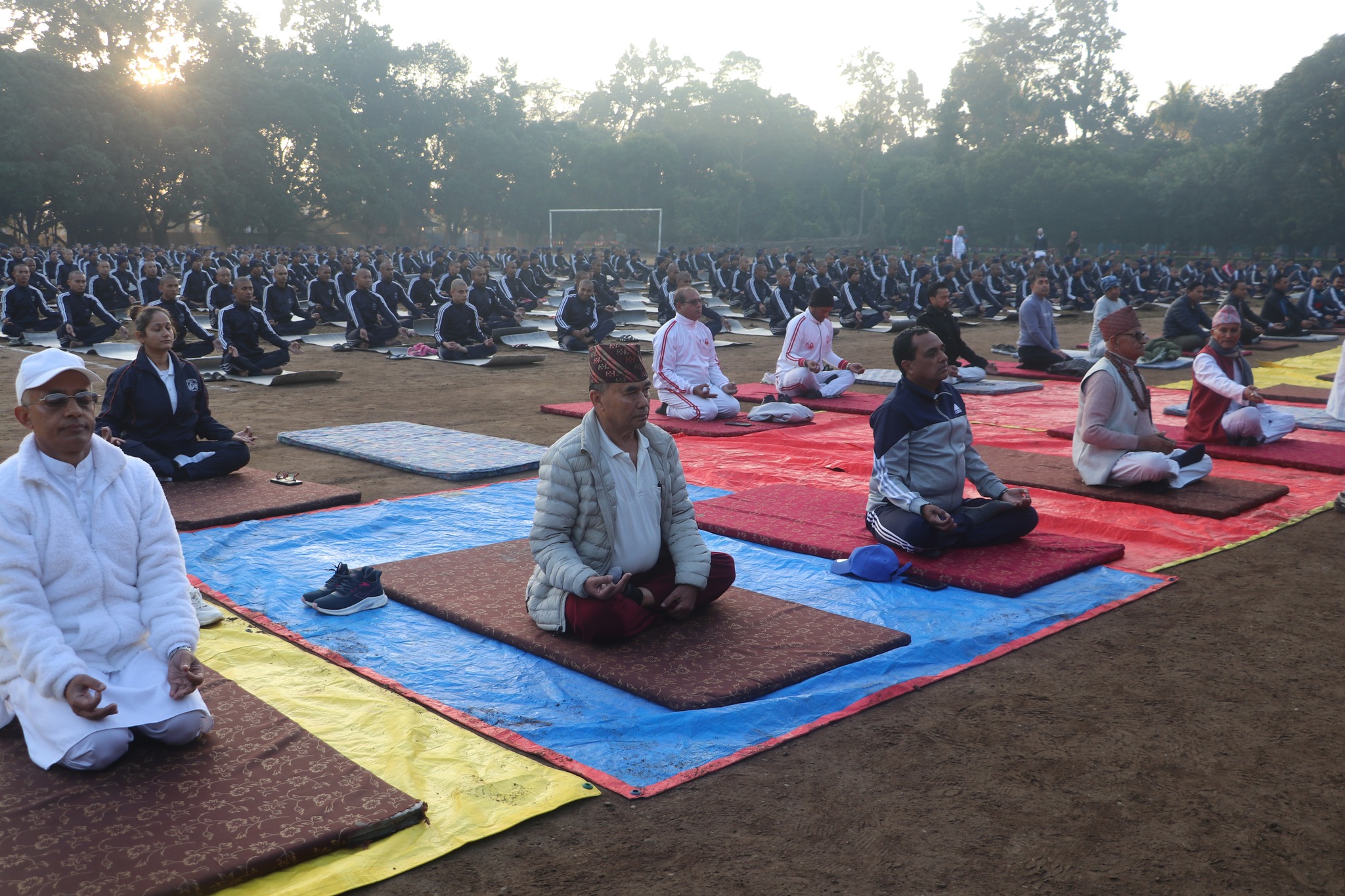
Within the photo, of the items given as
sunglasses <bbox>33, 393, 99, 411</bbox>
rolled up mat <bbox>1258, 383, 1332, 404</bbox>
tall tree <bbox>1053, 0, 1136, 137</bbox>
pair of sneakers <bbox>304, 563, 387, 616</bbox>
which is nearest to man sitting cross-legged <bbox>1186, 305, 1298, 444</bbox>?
rolled up mat <bbox>1258, 383, 1332, 404</bbox>

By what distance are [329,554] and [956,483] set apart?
2792 mm

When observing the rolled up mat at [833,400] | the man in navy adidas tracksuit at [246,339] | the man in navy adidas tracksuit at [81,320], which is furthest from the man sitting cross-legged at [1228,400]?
the man in navy adidas tracksuit at [81,320]

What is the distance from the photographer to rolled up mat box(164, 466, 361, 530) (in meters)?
5.02

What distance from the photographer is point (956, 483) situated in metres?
4.39

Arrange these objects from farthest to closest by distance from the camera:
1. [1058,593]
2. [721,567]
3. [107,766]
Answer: [1058,593]
[721,567]
[107,766]

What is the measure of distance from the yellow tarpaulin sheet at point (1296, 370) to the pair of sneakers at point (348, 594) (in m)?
8.88

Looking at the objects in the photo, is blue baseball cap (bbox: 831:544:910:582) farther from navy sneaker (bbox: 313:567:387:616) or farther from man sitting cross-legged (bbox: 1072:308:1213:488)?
navy sneaker (bbox: 313:567:387:616)

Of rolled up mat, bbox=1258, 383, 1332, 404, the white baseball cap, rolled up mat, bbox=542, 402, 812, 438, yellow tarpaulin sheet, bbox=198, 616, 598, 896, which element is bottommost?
rolled up mat, bbox=542, 402, 812, 438

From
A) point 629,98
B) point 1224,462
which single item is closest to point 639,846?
point 1224,462

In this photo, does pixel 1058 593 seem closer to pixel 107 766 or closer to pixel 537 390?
pixel 107 766

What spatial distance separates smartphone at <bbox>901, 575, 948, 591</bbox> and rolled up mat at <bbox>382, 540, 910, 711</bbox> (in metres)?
0.57

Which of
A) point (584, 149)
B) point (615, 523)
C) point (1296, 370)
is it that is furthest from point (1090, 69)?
point (615, 523)

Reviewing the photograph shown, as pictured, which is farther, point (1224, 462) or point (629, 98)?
point (629, 98)

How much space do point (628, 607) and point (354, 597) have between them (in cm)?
115
